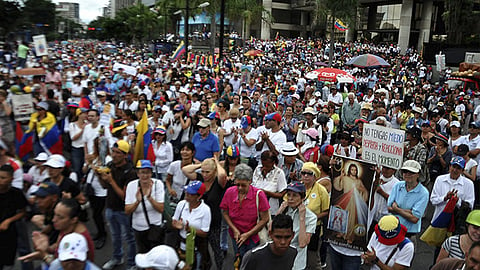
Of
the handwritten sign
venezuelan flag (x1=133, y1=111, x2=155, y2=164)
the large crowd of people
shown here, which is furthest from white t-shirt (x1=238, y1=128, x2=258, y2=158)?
the handwritten sign

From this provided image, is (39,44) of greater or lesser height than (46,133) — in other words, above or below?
above

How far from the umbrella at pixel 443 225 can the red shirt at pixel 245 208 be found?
6.95ft

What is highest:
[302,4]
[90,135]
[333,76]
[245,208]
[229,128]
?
[302,4]

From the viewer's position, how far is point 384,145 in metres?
5.65

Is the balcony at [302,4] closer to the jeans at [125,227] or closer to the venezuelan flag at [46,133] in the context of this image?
the venezuelan flag at [46,133]

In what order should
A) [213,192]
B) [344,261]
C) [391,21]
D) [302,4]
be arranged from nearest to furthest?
1. [344,261]
2. [213,192]
3. [391,21]
4. [302,4]

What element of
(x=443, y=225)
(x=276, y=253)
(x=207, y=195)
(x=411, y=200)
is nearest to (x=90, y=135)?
(x=207, y=195)

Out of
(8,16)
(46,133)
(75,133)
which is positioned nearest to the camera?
(46,133)

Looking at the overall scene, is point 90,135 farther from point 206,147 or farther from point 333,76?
point 333,76

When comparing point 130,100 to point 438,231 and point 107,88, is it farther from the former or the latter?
point 438,231

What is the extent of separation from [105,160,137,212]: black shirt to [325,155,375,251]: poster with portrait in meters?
2.36

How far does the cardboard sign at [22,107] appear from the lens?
7.72 m

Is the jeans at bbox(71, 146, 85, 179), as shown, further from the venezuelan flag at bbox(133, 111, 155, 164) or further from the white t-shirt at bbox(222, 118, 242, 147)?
the white t-shirt at bbox(222, 118, 242, 147)

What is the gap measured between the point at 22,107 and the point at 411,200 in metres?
6.76
